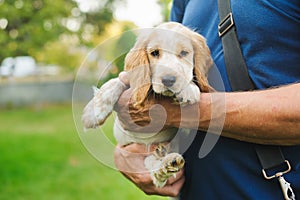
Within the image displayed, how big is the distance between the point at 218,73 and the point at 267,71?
205mm

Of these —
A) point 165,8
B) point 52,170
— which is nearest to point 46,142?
point 52,170

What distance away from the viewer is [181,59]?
1.96m

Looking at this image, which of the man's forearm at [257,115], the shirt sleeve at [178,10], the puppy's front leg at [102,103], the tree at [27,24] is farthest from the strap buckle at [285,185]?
the tree at [27,24]

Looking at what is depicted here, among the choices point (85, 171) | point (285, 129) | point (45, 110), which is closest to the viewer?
point (285, 129)

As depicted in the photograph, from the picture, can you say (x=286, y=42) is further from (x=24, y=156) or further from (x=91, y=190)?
(x=24, y=156)

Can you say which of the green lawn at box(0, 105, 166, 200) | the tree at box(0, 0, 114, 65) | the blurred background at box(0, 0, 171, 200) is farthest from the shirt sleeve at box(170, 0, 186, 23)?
the tree at box(0, 0, 114, 65)

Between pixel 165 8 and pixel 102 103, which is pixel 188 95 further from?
pixel 165 8

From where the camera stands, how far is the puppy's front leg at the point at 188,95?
182 centimetres

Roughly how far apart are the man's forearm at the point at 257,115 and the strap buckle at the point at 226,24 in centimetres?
27

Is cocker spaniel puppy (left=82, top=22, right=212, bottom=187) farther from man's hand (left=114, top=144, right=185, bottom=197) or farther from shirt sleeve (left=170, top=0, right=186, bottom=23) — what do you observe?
shirt sleeve (left=170, top=0, right=186, bottom=23)

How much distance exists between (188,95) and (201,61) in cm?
25

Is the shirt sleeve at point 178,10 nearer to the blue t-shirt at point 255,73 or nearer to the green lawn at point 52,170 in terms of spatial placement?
the blue t-shirt at point 255,73

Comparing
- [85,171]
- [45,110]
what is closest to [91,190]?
[85,171]

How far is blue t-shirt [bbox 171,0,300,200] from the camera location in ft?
6.05
